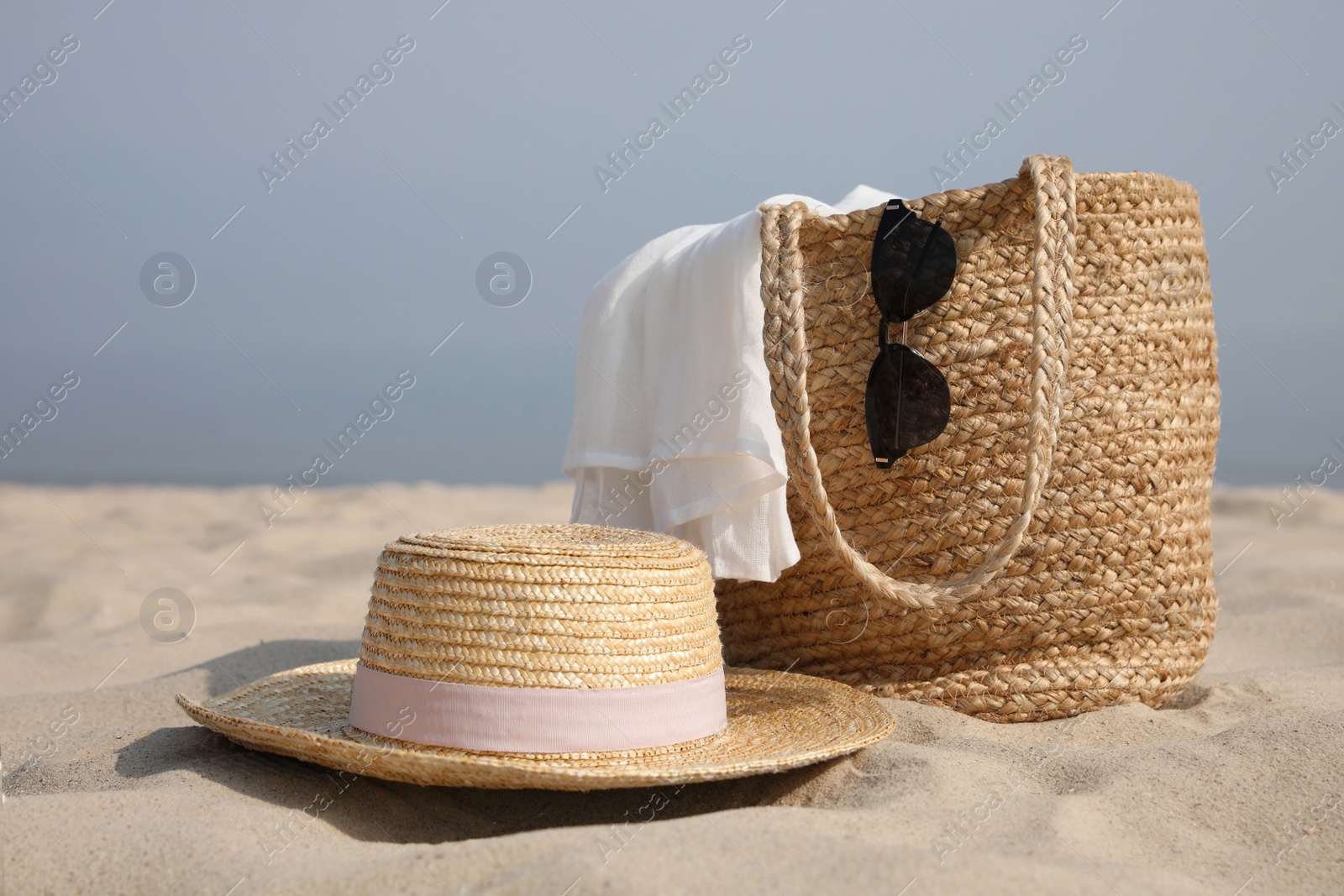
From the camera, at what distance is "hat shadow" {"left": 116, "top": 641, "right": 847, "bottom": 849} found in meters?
1.38

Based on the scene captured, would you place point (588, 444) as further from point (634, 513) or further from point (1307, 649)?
point (1307, 649)

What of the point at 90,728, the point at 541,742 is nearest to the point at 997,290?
the point at 541,742

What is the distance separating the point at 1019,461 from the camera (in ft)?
5.65

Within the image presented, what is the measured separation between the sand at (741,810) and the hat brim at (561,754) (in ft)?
0.18

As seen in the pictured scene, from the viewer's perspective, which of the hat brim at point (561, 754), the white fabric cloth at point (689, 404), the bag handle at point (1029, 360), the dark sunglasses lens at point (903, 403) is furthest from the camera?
the white fabric cloth at point (689, 404)

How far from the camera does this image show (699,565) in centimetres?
157

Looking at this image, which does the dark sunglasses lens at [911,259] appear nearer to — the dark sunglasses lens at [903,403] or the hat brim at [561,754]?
the dark sunglasses lens at [903,403]

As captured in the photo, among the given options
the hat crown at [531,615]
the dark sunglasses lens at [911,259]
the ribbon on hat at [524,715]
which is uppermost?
the dark sunglasses lens at [911,259]

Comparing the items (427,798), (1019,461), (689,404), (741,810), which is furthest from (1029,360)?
(427,798)

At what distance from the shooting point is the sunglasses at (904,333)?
1.66 m

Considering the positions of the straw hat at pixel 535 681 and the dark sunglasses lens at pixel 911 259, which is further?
the dark sunglasses lens at pixel 911 259

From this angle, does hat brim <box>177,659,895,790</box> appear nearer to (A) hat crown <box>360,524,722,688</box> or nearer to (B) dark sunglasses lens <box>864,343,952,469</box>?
(A) hat crown <box>360,524,722,688</box>

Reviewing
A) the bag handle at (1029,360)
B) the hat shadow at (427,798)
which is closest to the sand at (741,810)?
the hat shadow at (427,798)

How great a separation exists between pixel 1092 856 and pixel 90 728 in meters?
1.70
